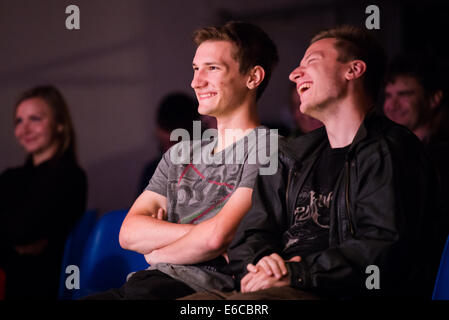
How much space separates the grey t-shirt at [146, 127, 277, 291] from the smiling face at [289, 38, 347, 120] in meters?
0.21

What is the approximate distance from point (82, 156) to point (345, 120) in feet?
9.22

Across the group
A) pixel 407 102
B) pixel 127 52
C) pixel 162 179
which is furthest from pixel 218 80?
pixel 127 52

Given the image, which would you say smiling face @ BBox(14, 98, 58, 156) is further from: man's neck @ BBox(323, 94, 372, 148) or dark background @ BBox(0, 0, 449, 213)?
man's neck @ BBox(323, 94, 372, 148)

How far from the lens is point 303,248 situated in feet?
5.02

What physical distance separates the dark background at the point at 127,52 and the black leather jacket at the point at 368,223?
2.67 meters

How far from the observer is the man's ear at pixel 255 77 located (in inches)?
73.8

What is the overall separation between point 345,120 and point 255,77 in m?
0.41

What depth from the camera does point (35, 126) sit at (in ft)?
A: 9.20

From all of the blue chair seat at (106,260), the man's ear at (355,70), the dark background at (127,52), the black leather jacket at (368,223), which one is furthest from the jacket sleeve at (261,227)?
the dark background at (127,52)

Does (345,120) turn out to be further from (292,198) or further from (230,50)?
(230,50)

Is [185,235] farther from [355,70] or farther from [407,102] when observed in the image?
[407,102]

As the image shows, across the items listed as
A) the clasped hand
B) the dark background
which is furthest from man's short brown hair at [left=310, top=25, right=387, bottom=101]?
the dark background

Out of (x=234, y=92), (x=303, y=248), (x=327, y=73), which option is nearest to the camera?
(x=303, y=248)
